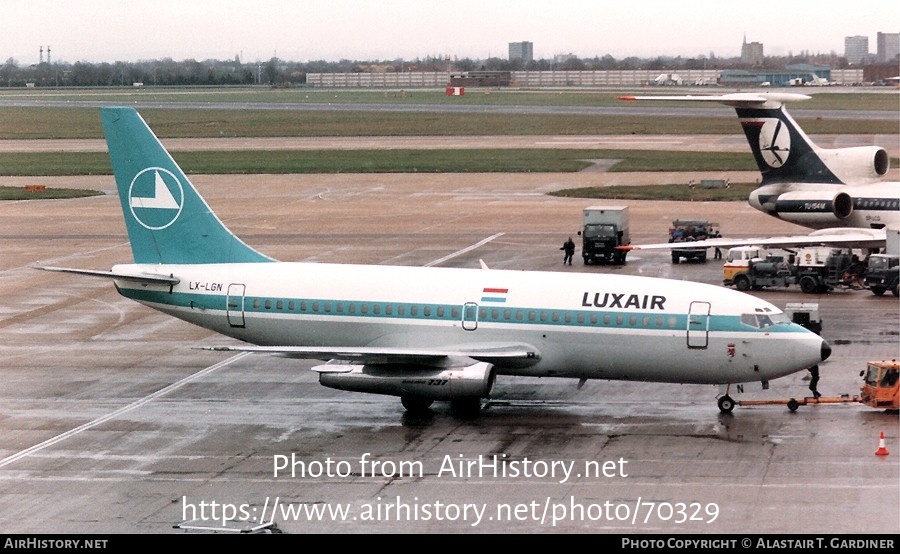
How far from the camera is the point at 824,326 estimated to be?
52531 millimetres

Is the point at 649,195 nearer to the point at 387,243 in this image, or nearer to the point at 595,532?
the point at 387,243

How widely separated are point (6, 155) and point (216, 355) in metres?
93.1

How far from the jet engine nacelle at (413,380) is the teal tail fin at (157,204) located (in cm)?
666

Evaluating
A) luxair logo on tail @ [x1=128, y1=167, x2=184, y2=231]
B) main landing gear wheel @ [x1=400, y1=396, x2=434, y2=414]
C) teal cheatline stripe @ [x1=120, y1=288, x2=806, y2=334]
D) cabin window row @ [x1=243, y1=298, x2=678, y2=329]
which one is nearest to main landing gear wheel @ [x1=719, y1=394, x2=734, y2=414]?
teal cheatline stripe @ [x1=120, y1=288, x2=806, y2=334]

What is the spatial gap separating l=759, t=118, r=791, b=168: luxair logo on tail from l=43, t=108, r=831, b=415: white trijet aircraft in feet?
101

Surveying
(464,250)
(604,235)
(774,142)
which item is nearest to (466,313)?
(604,235)

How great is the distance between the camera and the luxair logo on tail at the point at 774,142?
6719 cm

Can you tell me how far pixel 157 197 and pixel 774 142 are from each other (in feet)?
118

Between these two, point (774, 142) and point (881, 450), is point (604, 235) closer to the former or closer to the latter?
point (774, 142)

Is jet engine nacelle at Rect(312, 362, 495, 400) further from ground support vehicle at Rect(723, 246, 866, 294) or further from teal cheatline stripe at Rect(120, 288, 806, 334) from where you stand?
ground support vehicle at Rect(723, 246, 866, 294)

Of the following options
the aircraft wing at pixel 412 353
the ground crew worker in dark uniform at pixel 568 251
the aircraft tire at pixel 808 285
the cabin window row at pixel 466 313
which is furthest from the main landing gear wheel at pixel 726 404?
the ground crew worker in dark uniform at pixel 568 251

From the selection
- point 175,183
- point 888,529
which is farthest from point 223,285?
point 888,529

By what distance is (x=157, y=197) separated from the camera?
143 feet

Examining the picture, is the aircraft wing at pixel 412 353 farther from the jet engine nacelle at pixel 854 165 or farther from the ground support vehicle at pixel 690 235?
the jet engine nacelle at pixel 854 165
